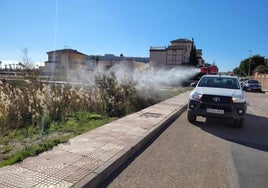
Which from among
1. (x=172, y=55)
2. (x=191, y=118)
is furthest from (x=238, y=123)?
(x=172, y=55)

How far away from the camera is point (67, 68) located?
41.7 ft

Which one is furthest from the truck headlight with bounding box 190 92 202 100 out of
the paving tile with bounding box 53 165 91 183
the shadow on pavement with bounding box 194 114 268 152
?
the paving tile with bounding box 53 165 91 183

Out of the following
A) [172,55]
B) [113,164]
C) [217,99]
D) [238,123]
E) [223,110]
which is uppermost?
[172,55]

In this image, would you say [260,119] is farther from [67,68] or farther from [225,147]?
[67,68]

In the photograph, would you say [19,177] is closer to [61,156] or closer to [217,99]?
[61,156]

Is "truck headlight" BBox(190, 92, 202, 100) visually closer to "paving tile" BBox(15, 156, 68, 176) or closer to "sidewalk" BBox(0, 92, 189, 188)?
"sidewalk" BBox(0, 92, 189, 188)

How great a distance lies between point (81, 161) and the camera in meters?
4.18

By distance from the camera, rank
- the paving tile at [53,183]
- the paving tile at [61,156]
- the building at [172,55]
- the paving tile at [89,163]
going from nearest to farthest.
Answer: the paving tile at [53,183] → the paving tile at [89,163] → the paving tile at [61,156] → the building at [172,55]

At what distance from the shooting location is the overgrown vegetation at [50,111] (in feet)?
17.4

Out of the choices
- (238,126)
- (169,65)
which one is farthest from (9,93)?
(169,65)

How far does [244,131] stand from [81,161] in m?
5.79

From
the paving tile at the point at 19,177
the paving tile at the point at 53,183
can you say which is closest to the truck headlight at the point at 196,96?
the paving tile at the point at 53,183

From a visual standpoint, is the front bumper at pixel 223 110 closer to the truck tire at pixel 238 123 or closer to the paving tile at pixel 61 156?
the truck tire at pixel 238 123

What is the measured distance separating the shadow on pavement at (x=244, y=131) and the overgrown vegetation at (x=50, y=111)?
140 inches
